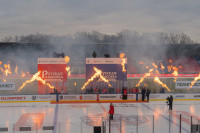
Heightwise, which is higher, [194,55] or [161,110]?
[194,55]

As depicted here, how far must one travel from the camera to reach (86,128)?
50.0 ft

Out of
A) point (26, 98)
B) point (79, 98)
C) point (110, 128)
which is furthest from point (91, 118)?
point (26, 98)

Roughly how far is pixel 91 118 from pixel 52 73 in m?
12.7

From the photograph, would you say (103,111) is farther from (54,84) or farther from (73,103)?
(54,84)

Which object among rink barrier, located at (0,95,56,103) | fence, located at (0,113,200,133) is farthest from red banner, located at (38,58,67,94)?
fence, located at (0,113,200,133)

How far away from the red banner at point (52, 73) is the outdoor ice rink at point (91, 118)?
119 inches

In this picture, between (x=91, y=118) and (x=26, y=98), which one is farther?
(x=26, y=98)

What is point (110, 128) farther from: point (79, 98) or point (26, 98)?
point (26, 98)

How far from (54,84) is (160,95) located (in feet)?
40.9

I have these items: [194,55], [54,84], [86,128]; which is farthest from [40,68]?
[194,55]

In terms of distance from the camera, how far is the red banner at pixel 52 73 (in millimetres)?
31141

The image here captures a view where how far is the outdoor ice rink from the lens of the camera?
15266mm

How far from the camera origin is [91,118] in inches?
789

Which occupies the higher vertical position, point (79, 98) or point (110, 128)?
point (79, 98)
